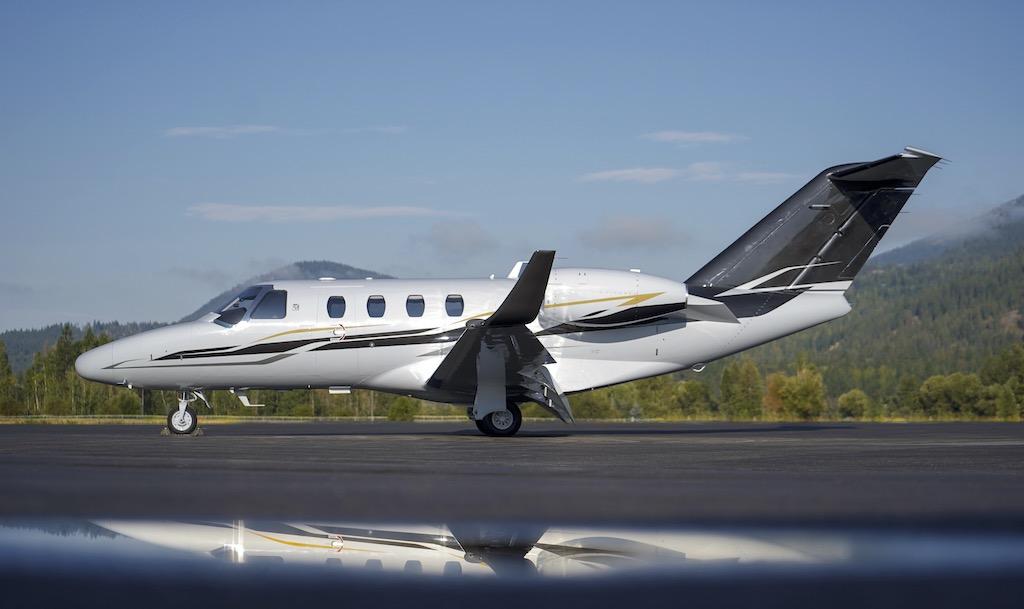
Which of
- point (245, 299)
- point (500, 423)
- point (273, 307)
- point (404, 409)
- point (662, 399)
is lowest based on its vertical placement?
point (500, 423)

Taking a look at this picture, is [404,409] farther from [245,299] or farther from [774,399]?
[245,299]

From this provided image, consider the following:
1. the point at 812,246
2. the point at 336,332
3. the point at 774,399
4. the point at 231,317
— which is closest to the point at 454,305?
the point at 336,332

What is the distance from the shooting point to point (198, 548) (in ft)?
22.1

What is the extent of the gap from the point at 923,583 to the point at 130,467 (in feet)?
32.4

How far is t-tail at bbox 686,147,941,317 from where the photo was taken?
914 inches

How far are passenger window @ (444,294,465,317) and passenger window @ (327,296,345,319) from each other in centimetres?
210

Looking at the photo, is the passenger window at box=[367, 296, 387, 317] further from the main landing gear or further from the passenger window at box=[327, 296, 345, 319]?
the main landing gear

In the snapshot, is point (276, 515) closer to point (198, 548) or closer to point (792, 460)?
point (198, 548)

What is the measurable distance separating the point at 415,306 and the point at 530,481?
39.6 feet

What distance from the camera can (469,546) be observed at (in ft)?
22.4

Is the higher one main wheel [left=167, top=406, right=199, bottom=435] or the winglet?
the winglet

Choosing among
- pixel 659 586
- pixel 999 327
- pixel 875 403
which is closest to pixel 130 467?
pixel 659 586

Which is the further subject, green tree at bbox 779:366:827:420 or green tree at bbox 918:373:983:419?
green tree at bbox 779:366:827:420

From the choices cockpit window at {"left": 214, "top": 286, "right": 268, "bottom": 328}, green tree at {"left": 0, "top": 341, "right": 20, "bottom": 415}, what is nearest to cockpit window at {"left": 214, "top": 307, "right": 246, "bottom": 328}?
cockpit window at {"left": 214, "top": 286, "right": 268, "bottom": 328}
